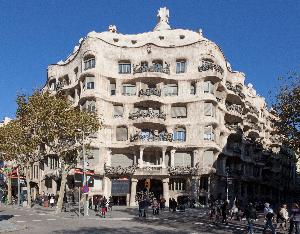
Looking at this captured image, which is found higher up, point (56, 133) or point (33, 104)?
point (33, 104)

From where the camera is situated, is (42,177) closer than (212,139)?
No

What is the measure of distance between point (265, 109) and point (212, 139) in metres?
37.7

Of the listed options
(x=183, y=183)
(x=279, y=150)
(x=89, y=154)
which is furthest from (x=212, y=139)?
(x=279, y=150)

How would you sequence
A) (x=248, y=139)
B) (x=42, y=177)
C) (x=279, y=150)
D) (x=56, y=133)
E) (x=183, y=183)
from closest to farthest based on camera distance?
(x=56, y=133)
(x=183, y=183)
(x=42, y=177)
(x=248, y=139)
(x=279, y=150)

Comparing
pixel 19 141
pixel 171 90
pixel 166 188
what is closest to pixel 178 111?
pixel 171 90

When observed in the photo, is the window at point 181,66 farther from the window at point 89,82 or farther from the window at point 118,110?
the window at point 89,82

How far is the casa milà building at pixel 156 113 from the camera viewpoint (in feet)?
196

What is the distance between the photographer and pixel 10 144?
5469cm

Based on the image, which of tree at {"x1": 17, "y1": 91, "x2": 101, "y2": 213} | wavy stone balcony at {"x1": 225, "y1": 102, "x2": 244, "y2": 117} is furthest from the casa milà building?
tree at {"x1": 17, "y1": 91, "x2": 101, "y2": 213}

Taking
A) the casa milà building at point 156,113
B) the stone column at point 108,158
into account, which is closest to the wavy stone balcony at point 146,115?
the casa milà building at point 156,113

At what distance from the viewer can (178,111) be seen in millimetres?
62656

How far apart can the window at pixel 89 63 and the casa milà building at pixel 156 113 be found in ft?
0.47

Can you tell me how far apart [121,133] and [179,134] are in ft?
25.6

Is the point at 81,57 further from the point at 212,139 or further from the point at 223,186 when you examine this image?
the point at 223,186
